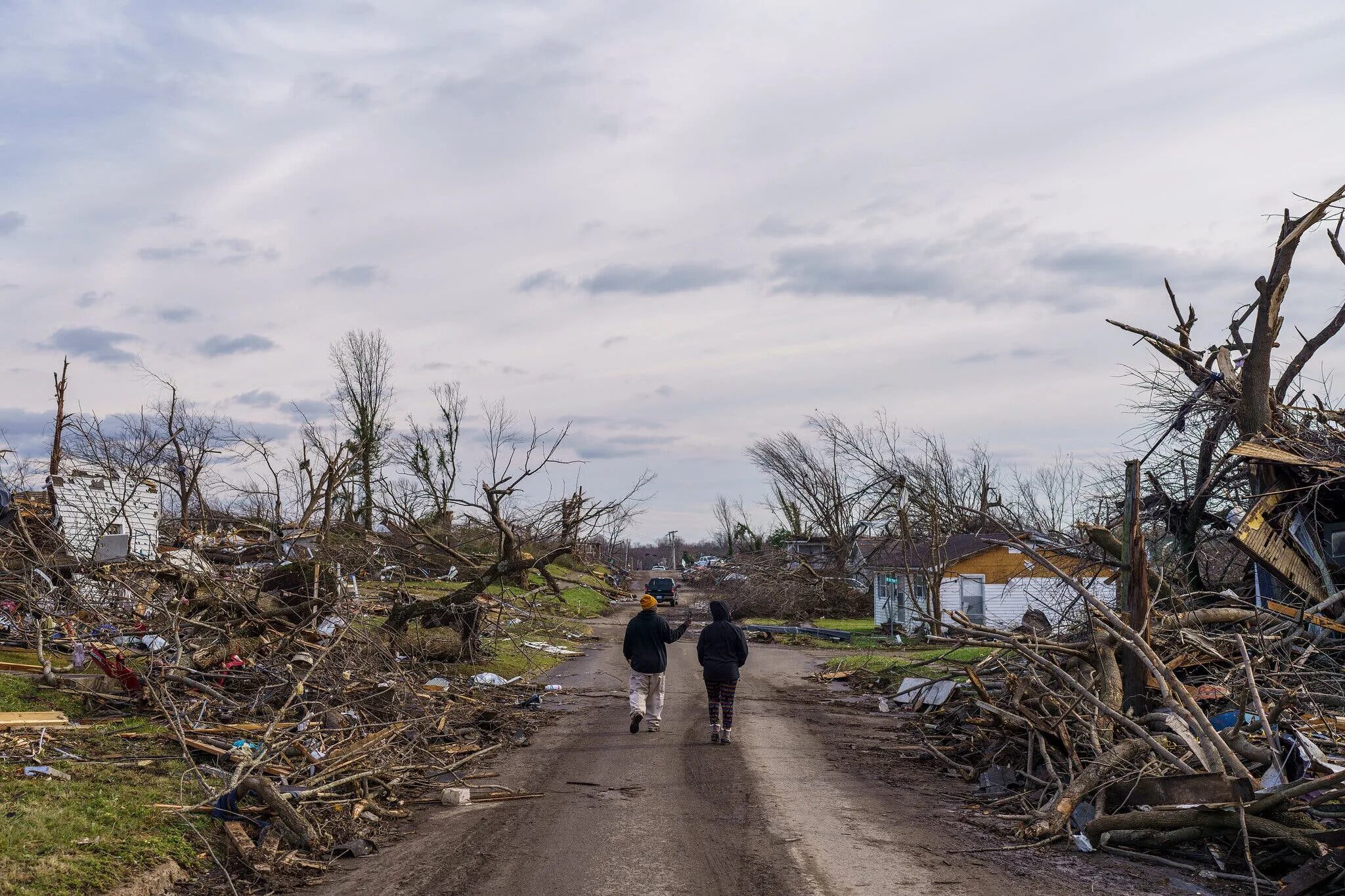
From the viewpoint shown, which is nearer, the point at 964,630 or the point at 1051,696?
the point at 1051,696

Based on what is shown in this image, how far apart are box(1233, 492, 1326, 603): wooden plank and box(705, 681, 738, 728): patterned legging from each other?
6429 mm

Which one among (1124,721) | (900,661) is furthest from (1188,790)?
(900,661)

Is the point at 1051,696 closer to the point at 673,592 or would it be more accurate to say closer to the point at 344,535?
the point at 344,535

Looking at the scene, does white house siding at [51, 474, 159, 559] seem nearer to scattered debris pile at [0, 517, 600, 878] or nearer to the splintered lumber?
scattered debris pile at [0, 517, 600, 878]

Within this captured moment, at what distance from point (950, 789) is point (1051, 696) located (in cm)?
133

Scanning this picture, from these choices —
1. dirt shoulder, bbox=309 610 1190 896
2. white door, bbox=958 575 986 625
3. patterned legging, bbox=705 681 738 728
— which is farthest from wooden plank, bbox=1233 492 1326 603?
white door, bbox=958 575 986 625

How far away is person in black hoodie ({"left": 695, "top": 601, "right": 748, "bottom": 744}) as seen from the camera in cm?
1215

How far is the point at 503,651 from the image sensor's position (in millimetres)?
21812

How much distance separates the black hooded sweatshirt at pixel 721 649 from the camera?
40.0 ft

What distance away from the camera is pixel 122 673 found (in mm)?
11281

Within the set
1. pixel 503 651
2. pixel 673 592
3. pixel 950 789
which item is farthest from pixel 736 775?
pixel 673 592

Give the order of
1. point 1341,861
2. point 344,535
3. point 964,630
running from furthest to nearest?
point 344,535 < point 964,630 < point 1341,861

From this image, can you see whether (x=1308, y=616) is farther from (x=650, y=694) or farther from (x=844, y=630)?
(x=844, y=630)

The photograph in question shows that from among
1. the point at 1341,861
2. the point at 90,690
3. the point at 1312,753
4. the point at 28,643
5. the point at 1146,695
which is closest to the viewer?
the point at 1341,861
